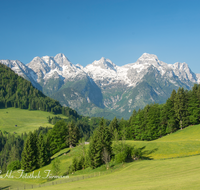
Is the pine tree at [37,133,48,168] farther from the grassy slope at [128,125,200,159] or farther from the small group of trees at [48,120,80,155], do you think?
the grassy slope at [128,125,200,159]

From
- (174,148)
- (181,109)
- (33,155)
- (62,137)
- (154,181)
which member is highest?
(181,109)

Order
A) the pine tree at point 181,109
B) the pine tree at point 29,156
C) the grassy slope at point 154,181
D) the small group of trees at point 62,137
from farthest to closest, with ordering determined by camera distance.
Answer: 1. the small group of trees at point 62,137
2. the pine tree at point 181,109
3. the pine tree at point 29,156
4. the grassy slope at point 154,181

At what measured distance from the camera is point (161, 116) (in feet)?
317

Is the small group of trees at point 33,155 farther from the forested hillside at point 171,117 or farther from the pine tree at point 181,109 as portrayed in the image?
the pine tree at point 181,109

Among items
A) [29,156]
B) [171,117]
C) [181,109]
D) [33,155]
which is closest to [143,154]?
[171,117]

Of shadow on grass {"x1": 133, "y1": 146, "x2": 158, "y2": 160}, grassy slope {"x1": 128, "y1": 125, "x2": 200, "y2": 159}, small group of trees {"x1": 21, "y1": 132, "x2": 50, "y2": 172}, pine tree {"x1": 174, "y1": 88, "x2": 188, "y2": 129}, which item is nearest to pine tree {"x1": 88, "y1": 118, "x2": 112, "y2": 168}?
shadow on grass {"x1": 133, "y1": 146, "x2": 158, "y2": 160}

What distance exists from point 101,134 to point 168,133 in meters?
43.3

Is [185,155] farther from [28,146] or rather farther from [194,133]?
[28,146]

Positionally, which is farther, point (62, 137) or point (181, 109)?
point (62, 137)

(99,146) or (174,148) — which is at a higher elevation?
(99,146)

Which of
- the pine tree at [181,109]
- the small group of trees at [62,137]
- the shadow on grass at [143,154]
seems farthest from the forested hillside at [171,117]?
the small group of trees at [62,137]

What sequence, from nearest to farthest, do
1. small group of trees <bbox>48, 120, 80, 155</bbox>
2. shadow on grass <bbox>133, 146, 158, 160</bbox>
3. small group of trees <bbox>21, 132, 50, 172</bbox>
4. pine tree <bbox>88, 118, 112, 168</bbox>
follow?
shadow on grass <bbox>133, 146, 158, 160</bbox>
pine tree <bbox>88, 118, 112, 168</bbox>
small group of trees <bbox>21, 132, 50, 172</bbox>
small group of trees <bbox>48, 120, 80, 155</bbox>

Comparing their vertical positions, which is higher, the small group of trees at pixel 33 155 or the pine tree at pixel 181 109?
the pine tree at pixel 181 109

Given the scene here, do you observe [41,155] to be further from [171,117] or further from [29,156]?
[171,117]
